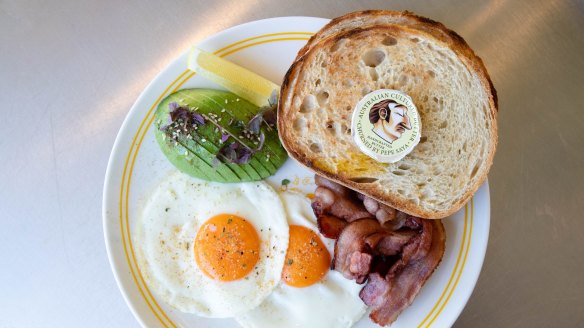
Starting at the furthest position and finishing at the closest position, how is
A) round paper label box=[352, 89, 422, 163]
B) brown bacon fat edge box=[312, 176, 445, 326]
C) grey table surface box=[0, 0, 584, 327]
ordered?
grey table surface box=[0, 0, 584, 327] → brown bacon fat edge box=[312, 176, 445, 326] → round paper label box=[352, 89, 422, 163]

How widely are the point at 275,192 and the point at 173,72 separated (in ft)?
2.44

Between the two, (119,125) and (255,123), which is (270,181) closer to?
(255,123)

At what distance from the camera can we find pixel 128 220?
2227 mm

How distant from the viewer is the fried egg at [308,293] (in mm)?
2156

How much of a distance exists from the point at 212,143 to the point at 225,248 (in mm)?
481

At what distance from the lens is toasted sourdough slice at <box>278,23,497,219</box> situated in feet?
6.50

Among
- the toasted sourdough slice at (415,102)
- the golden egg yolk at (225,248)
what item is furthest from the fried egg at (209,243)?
the toasted sourdough slice at (415,102)

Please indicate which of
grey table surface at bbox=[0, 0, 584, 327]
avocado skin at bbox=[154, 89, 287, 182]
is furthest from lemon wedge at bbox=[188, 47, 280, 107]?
grey table surface at bbox=[0, 0, 584, 327]

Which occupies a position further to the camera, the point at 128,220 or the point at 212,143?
the point at 128,220

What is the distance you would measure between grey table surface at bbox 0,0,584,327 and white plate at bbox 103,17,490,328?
294 mm

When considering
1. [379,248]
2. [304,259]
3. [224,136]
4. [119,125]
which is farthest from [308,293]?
[119,125]

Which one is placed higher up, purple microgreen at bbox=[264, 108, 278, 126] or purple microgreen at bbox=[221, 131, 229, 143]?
purple microgreen at bbox=[221, 131, 229, 143]

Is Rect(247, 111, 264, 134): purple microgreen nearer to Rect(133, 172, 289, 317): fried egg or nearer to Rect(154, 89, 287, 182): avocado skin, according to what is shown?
Rect(154, 89, 287, 182): avocado skin

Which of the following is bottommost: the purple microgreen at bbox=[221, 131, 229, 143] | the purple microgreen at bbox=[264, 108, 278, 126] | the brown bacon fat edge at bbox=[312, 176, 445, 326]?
the brown bacon fat edge at bbox=[312, 176, 445, 326]
